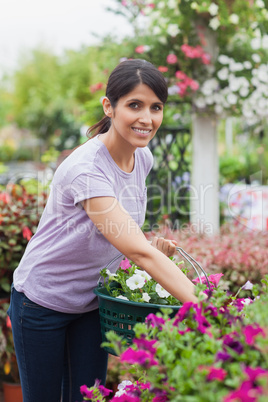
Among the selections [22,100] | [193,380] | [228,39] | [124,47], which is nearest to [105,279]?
[193,380]

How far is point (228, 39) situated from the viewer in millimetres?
4559

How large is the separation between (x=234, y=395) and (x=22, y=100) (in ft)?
115

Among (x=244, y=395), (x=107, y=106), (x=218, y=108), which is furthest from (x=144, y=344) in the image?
(x=218, y=108)

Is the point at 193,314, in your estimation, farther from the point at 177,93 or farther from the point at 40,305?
the point at 177,93

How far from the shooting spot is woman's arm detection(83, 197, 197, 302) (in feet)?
4.12

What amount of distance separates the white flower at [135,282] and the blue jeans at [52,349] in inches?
12.9

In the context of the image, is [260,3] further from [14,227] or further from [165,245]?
[165,245]

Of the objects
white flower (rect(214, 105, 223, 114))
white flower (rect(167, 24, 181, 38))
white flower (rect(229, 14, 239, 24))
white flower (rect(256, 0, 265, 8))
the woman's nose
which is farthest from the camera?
white flower (rect(214, 105, 223, 114))

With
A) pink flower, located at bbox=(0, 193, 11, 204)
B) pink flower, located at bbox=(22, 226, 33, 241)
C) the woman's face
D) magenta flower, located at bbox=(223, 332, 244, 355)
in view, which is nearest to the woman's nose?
the woman's face

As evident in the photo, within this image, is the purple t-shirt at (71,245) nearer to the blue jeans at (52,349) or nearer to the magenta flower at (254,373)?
the blue jeans at (52,349)

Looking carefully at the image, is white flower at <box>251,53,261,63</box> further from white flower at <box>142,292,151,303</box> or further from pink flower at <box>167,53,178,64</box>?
white flower at <box>142,292,151,303</box>

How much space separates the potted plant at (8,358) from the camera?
279cm

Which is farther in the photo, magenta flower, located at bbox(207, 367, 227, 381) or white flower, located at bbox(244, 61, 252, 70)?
white flower, located at bbox(244, 61, 252, 70)

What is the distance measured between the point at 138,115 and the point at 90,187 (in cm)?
28
